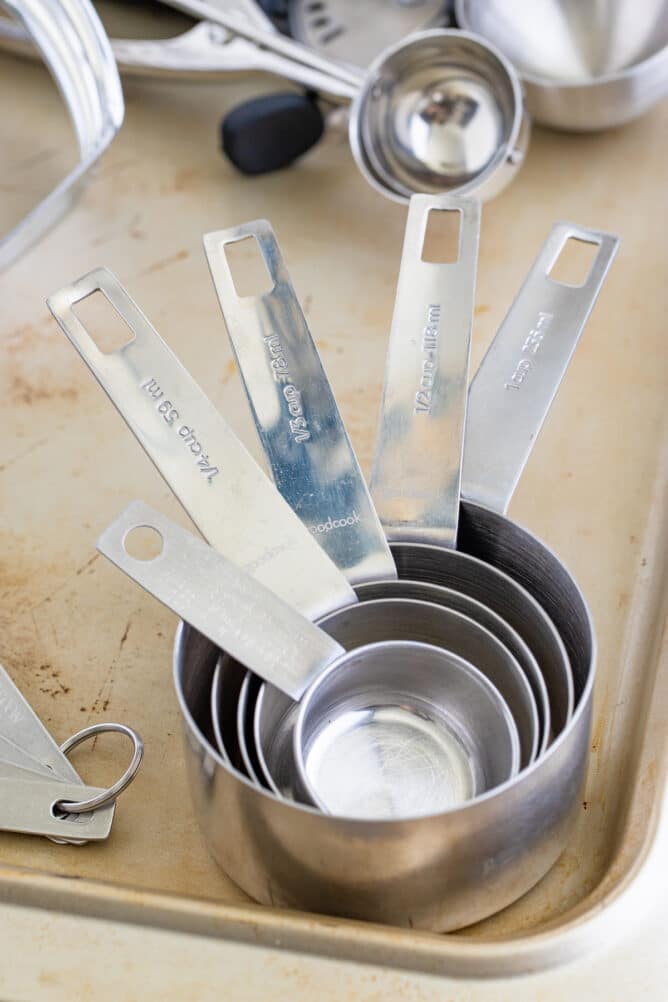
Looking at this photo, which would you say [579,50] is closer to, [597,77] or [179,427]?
[597,77]

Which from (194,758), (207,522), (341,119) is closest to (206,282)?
(341,119)

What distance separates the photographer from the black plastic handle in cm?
76

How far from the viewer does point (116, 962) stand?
448 mm

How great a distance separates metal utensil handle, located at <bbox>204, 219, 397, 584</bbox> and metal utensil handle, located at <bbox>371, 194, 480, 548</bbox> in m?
0.02

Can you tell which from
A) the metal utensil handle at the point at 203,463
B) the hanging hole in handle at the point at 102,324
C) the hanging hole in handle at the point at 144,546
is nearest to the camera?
the metal utensil handle at the point at 203,463

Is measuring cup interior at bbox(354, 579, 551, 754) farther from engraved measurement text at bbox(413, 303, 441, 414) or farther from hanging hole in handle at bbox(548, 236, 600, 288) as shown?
hanging hole in handle at bbox(548, 236, 600, 288)

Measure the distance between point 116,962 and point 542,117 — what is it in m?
0.61

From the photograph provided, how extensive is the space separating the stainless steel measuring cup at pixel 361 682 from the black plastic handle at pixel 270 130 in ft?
1.28

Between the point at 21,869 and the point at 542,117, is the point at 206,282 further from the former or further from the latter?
the point at 21,869

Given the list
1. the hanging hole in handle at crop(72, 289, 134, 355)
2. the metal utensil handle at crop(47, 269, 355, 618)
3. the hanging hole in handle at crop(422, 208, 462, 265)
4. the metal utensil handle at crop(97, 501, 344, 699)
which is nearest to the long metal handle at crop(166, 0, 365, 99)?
A: the hanging hole in handle at crop(422, 208, 462, 265)

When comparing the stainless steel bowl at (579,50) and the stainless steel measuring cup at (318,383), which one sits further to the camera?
the stainless steel bowl at (579,50)

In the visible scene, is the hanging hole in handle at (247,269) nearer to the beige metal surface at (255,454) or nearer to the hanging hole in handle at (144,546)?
the beige metal surface at (255,454)

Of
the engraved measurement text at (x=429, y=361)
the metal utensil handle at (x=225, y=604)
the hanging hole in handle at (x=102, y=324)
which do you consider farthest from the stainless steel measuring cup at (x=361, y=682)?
the hanging hole in handle at (x=102, y=324)

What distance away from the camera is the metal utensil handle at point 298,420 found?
0.52 meters
